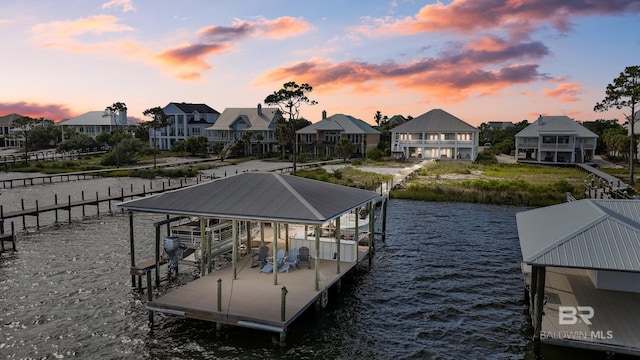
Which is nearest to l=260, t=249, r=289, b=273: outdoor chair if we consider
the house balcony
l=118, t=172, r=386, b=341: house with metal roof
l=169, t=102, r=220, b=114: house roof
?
l=118, t=172, r=386, b=341: house with metal roof

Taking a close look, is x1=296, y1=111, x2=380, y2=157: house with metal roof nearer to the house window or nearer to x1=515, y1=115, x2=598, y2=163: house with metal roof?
the house window

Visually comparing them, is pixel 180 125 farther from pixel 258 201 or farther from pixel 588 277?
pixel 588 277

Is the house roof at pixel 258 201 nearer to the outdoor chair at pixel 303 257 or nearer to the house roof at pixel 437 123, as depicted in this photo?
the outdoor chair at pixel 303 257

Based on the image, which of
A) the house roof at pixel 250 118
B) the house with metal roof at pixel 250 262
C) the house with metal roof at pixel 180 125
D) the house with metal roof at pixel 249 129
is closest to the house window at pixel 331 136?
the house with metal roof at pixel 249 129

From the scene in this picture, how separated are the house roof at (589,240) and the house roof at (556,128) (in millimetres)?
73352

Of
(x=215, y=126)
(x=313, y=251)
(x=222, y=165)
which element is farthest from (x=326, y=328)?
(x=215, y=126)

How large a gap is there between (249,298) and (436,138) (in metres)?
80.4

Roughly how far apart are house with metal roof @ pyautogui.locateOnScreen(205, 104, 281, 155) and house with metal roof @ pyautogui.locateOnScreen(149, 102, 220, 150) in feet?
17.5

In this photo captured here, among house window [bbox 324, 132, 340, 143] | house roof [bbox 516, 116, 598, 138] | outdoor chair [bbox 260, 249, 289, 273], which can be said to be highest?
house roof [bbox 516, 116, 598, 138]

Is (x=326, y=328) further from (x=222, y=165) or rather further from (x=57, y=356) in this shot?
(x=222, y=165)

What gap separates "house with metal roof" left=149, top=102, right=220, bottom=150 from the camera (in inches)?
4771

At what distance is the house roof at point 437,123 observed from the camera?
298ft

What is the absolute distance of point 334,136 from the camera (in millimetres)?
101938

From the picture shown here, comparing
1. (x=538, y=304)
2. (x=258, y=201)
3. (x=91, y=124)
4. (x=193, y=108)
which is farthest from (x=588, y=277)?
(x=91, y=124)
